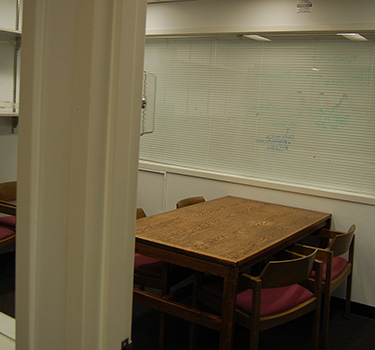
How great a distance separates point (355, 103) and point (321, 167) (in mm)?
576

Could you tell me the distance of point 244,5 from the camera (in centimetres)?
397

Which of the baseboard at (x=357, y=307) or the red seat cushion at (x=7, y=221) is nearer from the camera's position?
the red seat cushion at (x=7, y=221)

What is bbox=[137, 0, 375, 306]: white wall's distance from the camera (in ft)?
11.8

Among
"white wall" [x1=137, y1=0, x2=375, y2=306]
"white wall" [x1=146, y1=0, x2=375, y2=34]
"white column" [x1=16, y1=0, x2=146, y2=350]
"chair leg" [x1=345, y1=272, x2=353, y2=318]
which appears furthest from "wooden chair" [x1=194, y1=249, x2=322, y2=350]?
"white wall" [x1=146, y1=0, x2=375, y2=34]

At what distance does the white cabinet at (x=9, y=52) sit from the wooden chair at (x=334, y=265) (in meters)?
2.12

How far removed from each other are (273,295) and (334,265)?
2.83 feet

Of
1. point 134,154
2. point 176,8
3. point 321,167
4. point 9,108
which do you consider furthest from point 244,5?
point 134,154

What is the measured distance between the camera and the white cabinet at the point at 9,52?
300cm

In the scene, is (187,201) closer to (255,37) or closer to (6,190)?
(6,190)

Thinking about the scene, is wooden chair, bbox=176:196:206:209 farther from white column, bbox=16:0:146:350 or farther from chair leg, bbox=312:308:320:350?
white column, bbox=16:0:146:350

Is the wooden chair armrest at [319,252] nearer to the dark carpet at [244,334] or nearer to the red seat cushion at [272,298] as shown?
the red seat cushion at [272,298]

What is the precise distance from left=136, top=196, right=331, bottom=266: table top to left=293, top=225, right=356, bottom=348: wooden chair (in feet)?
0.55

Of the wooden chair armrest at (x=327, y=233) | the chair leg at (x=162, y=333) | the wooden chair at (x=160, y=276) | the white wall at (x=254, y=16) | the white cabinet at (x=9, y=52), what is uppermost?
the white wall at (x=254, y=16)

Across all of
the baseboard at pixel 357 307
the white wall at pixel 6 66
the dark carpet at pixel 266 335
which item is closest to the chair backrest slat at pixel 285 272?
the dark carpet at pixel 266 335
